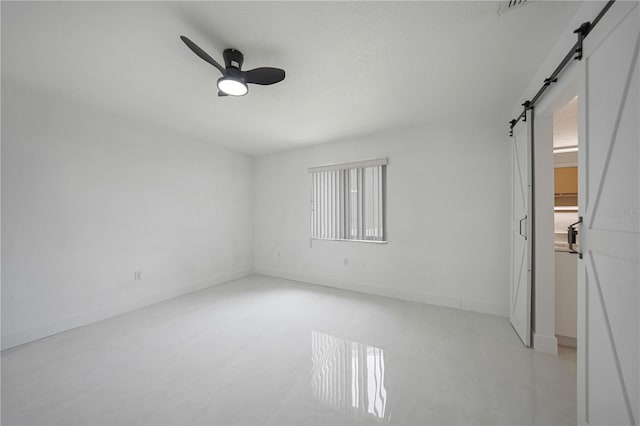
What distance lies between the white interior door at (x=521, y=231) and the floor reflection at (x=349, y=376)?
1547 mm

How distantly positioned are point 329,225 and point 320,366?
A: 2.65 m

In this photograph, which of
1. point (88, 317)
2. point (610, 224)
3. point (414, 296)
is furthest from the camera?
point (414, 296)

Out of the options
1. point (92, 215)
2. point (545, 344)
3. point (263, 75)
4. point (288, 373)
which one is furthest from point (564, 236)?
point (92, 215)

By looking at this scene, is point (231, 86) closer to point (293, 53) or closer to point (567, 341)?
point (293, 53)

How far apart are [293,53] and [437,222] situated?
285 centimetres

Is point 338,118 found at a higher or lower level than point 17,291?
higher

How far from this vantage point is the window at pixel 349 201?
392 centimetres

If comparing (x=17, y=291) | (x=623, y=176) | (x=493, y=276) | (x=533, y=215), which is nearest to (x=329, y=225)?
(x=493, y=276)

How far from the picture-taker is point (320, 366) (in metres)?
2.07

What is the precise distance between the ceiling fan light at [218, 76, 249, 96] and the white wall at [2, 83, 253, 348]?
226 centimetres

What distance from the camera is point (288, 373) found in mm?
1968

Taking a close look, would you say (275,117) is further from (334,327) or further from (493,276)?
(493,276)

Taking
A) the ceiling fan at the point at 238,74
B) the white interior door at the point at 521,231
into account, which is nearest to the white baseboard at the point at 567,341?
the white interior door at the point at 521,231

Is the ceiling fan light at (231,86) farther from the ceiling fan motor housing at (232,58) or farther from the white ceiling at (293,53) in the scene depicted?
the white ceiling at (293,53)
